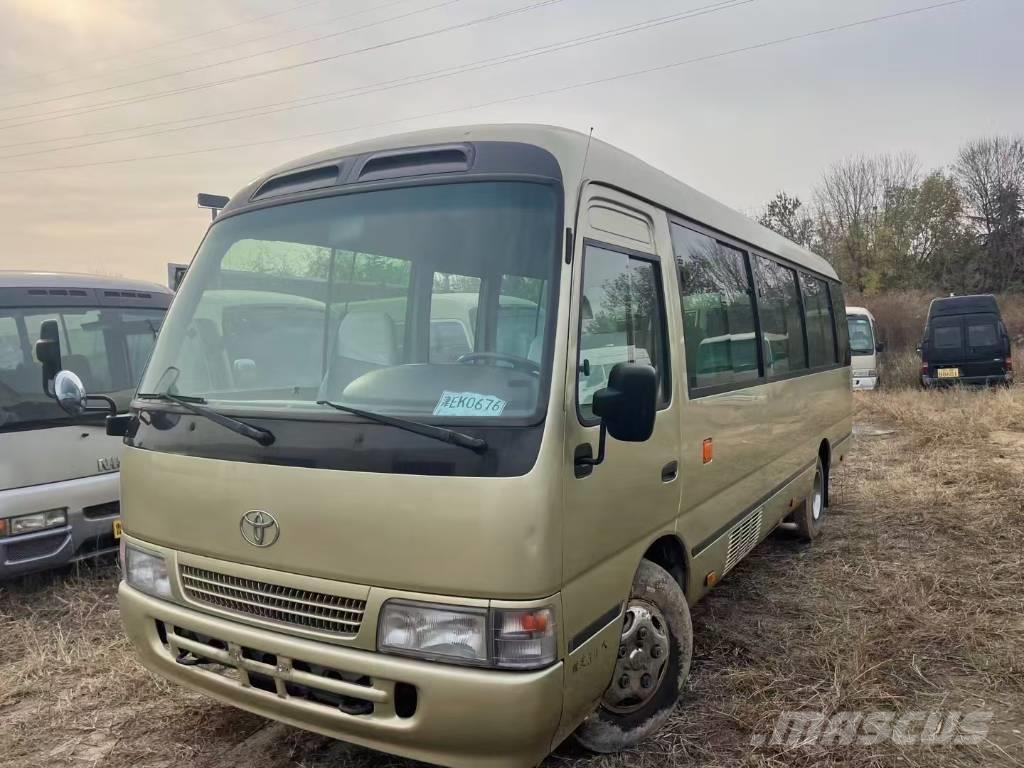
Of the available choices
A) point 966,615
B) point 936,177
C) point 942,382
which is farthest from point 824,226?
point 966,615

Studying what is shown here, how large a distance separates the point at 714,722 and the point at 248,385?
8.39ft

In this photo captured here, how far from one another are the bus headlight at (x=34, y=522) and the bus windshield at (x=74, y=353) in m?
0.59

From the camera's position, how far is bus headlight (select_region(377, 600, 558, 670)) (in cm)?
238

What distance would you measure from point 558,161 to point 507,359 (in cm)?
76

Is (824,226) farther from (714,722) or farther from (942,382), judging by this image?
(714,722)

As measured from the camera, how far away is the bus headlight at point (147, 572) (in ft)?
9.87

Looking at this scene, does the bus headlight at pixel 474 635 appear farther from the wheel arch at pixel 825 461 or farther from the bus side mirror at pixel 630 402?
the wheel arch at pixel 825 461

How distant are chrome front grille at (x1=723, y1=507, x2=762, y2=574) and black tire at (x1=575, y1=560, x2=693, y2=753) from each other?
104 cm

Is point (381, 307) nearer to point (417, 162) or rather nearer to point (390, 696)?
point (417, 162)

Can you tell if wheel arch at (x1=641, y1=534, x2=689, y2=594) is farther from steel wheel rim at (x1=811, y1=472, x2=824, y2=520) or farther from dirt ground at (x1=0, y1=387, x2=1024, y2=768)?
steel wheel rim at (x1=811, y1=472, x2=824, y2=520)

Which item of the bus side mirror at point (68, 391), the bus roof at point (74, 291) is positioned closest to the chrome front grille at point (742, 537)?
the bus side mirror at point (68, 391)

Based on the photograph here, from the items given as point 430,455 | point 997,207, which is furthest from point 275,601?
point 997,207

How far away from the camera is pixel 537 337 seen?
262 cm

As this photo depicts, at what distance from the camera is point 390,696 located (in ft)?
8.07
